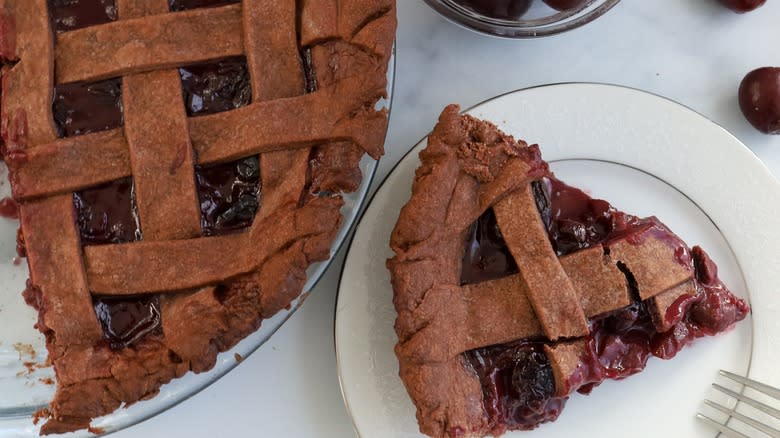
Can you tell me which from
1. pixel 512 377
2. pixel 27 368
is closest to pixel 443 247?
pixel 512 377

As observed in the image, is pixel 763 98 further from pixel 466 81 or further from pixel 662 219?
pixel 466 81

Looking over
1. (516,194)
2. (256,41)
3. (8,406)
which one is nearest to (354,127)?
(256,41)

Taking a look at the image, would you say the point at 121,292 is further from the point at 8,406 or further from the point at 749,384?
the point at 749,384

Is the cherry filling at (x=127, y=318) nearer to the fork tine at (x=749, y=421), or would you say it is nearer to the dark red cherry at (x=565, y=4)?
the dark red cherry at (x=565, y=4)

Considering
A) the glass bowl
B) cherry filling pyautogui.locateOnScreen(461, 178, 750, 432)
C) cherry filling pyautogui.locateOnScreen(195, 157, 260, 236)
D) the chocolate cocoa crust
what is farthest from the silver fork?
cherry filling pyautogui.locateOnScreen(195, 157, 260, 236)

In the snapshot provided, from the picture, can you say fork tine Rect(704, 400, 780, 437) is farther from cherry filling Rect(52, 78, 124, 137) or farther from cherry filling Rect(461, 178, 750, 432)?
cherry filling Rect(52, 78, 124, 137)
